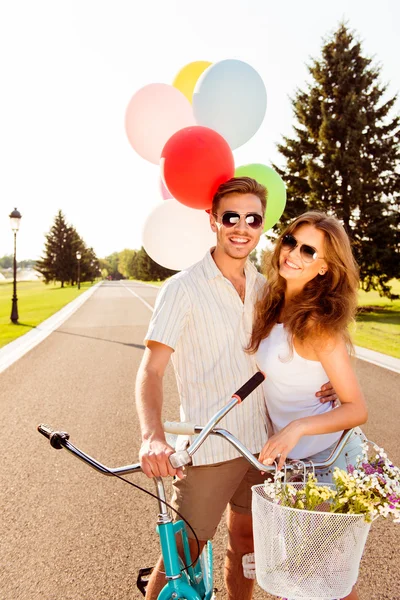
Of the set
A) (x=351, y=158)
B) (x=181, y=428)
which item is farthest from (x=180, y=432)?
(x=351, y=158)

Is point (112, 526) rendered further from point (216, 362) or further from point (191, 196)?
point (191, 196)

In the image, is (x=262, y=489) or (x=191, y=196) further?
(x=191, y=196)

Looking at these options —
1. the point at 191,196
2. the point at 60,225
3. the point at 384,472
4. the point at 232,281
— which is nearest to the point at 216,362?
the point at 232,281

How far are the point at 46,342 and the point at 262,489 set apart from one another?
12828 mm

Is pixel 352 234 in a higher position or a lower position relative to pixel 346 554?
higher

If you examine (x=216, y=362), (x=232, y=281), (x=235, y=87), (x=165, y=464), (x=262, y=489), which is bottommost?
(x=262, y=489)

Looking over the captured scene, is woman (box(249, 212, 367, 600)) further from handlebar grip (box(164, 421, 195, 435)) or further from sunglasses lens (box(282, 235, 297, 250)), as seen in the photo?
handlebar grip (box(164, 421, 195, 435))

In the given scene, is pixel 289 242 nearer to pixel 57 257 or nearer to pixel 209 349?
pixel 209 349

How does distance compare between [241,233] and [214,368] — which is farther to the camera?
[241,233]

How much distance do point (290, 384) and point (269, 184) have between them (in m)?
1.66

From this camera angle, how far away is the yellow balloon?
13.4 feet

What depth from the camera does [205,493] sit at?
2.29 m

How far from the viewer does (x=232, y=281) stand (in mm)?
2561

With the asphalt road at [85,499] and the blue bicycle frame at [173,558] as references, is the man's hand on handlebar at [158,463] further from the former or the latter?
the asphalt road at [85,499]
